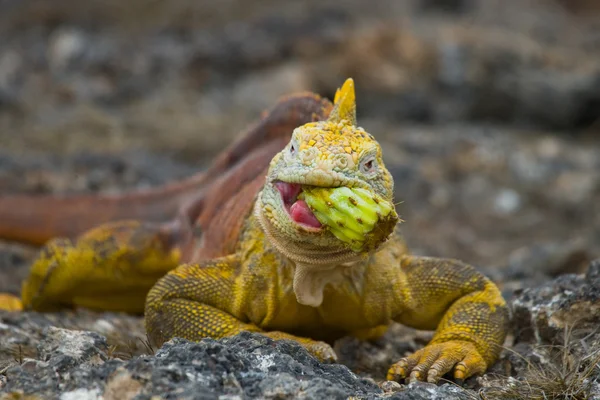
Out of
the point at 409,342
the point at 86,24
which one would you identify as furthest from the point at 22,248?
the point at 86,24

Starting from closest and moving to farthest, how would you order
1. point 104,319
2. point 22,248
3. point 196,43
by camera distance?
1. point 104,319
2. point 22,248
3. point 196,43

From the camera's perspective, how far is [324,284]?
422cm

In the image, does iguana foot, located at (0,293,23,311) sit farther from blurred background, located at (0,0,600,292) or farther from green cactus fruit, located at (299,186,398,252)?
green cactus fruit, located at (299,186,398,252)

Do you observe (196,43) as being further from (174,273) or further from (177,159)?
(174,273)

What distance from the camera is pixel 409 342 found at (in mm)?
4992

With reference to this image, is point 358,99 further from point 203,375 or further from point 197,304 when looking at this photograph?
point 203,375

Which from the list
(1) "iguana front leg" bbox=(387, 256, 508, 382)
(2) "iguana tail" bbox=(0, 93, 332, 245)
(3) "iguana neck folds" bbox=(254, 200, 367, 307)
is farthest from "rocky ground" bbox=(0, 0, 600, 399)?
(3) "iguana neck folds" bbox=(254, 200, 367, 307)

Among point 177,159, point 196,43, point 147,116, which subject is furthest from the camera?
point 196,43

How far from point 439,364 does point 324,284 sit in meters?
0.64

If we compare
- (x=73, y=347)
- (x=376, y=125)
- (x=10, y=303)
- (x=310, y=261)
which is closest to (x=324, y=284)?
(x=310, y=261)

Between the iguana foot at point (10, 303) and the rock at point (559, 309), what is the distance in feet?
10.9

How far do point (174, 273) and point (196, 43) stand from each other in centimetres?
1085

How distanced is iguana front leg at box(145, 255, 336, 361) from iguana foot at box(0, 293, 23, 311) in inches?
74.4

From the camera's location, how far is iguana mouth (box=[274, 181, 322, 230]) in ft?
11.7
